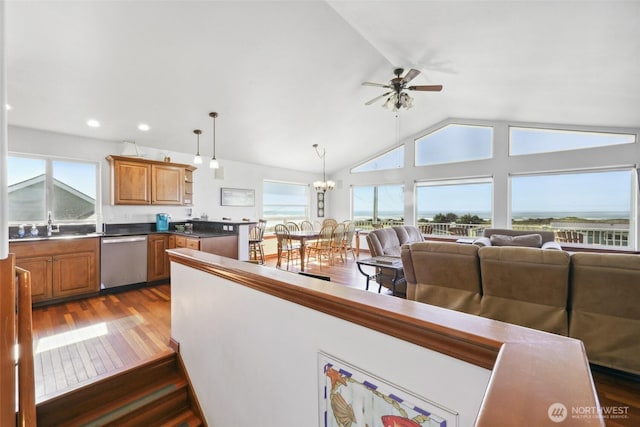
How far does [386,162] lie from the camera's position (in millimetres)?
7289

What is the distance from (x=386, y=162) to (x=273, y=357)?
662cm

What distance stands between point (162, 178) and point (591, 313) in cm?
A: 536

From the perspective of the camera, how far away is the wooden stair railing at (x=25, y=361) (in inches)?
58.4

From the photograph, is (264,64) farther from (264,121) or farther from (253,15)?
(264,121)

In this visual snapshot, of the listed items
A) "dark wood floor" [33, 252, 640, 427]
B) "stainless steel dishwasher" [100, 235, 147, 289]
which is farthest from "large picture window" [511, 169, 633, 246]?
"stainless steel dishwasher" [100, 235, 147, 289]

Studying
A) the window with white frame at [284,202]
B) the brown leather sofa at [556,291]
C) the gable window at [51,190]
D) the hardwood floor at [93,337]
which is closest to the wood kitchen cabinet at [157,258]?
the hardwood floor at [93,337]

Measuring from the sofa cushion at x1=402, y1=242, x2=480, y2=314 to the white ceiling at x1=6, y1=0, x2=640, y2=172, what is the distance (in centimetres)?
203

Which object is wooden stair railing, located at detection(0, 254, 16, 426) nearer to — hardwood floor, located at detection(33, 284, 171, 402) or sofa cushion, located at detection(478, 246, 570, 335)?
hardwood floor, located at detection(33, 284, 171, 402)

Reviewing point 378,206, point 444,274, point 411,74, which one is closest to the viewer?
point 444,274

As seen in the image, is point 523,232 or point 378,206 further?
point 378,206

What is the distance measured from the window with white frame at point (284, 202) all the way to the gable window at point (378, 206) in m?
1.45

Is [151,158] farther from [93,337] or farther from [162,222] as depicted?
[93,337]

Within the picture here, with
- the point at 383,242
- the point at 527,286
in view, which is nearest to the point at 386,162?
the point at 383,242

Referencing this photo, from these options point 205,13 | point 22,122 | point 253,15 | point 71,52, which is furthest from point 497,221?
point 22,122
